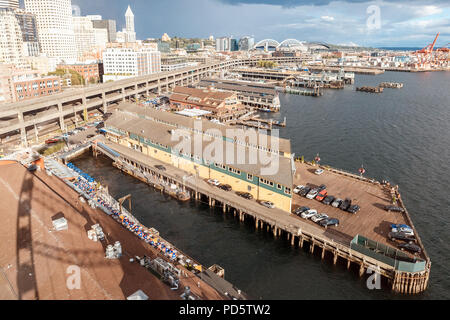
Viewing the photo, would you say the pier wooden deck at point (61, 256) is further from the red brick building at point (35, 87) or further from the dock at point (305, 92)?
the dock at point (305, 92)

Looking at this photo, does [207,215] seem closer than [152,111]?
Yes

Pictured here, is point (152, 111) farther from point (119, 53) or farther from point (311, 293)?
point (119, 53)

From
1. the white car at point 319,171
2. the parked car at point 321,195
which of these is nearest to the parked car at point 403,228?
the parked car at point 321,195

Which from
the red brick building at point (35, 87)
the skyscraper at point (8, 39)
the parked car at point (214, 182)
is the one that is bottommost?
the parked car at point (214, 182)

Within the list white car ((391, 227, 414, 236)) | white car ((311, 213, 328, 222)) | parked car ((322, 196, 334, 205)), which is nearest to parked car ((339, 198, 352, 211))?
parked car ((322, 196, 334, 205))

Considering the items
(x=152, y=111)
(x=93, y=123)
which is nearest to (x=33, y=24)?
(x=93, y=123)

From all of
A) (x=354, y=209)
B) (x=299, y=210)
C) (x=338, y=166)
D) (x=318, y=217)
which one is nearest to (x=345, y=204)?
(x=354, y=209)
